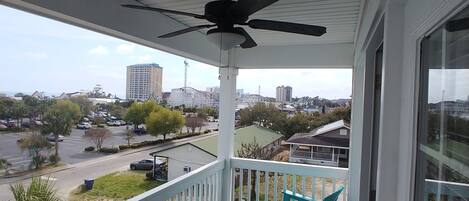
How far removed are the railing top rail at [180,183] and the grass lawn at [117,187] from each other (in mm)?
110

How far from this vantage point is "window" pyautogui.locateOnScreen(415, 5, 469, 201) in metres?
0.61

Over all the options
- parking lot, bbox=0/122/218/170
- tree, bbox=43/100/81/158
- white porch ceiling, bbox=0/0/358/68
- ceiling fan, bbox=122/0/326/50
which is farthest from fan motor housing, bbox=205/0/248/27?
parking lot, bbox=0/122/218/170

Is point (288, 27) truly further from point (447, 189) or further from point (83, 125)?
point (83, 125)

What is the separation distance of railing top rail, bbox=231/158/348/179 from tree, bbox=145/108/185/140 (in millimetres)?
1157

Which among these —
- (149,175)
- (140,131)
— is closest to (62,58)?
(140,131)

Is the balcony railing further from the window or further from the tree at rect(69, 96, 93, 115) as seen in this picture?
the window

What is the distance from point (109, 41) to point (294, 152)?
258 centimetres

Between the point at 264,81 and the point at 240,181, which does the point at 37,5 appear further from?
the point at 240,181

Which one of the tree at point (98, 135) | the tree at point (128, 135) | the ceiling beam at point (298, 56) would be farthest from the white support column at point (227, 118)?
the tree at point (98, 135)

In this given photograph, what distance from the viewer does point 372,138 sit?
7.38 ft

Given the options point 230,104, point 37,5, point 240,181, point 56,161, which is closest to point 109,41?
point 37,5

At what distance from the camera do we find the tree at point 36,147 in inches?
68.8

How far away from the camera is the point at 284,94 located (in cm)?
388

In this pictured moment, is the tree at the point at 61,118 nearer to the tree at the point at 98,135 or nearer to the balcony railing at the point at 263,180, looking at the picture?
the tree at the point at 98,135
